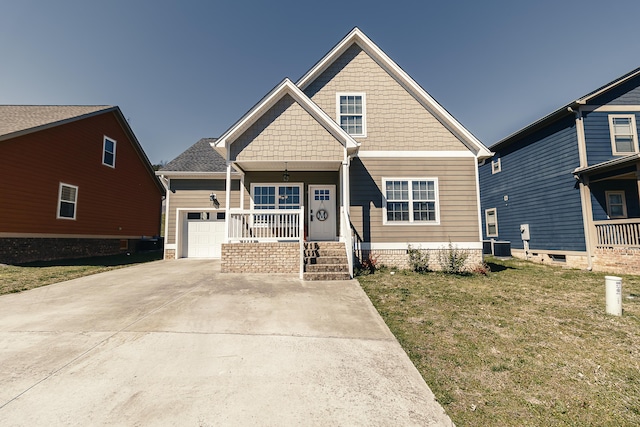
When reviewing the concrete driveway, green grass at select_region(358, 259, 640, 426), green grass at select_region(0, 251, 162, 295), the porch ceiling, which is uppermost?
the porch ceiling

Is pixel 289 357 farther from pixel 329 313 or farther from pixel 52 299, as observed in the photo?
pixel 52 299

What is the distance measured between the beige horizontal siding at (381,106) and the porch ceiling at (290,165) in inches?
62.3

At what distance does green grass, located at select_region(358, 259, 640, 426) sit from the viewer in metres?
2.55

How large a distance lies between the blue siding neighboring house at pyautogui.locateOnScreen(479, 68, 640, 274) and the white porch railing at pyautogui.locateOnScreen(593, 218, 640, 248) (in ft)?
0.08

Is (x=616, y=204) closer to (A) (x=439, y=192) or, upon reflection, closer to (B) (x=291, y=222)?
(A) (x=439, y=192)

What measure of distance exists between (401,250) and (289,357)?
24.2 ft

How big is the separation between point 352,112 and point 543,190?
10.4 metres

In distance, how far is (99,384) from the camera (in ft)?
9.08

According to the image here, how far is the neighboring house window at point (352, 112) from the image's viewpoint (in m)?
10.6

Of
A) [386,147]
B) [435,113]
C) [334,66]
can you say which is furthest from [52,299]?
[435,113]

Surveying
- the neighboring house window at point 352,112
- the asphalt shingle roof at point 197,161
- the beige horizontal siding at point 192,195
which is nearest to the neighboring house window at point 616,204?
the neighboring house window at point 352,112

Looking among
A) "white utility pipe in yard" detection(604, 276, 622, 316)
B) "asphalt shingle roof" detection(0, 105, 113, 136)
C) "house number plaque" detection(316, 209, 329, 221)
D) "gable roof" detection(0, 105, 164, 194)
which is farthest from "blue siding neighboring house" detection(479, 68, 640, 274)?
"asphalt shingle roof" detection(0, 105, 113, 136)

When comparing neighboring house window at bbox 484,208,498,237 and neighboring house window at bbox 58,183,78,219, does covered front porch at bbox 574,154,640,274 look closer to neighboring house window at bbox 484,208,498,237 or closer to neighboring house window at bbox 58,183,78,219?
neighboring house window at bbox 484,208,498,237

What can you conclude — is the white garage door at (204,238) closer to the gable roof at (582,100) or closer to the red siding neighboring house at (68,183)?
the red siding neighboring house at (68,183)
